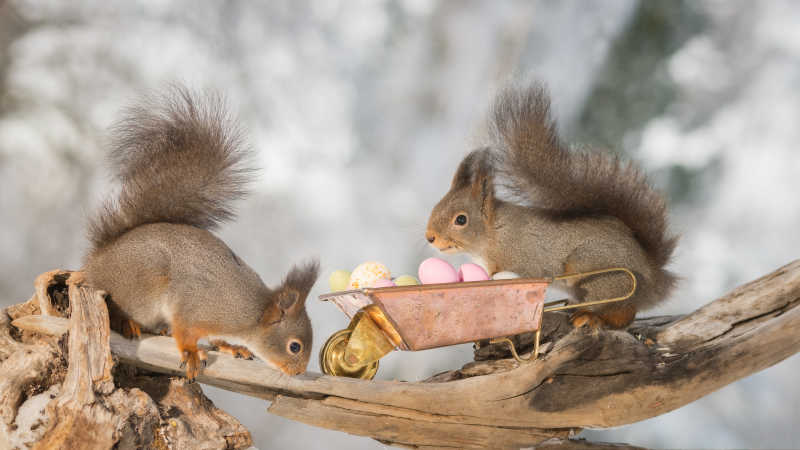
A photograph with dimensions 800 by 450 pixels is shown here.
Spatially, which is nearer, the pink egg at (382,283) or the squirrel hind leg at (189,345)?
the squirrel hind leg at (189,345)

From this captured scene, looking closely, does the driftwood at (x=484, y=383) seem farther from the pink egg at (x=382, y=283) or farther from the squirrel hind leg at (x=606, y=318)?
the pink egg at (x=382, y=283)

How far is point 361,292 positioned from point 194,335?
21.9 inches

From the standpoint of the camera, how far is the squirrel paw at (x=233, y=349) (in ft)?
6.98

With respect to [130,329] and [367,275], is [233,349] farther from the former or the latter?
[367,275]

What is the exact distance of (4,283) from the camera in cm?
271

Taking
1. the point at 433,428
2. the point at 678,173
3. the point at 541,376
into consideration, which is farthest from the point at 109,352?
the point at 678,173

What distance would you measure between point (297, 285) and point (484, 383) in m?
0.65

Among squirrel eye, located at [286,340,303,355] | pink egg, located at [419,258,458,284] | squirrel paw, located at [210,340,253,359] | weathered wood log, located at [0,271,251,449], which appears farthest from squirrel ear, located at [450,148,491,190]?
weathered wood log, located at [0,271,251,449]

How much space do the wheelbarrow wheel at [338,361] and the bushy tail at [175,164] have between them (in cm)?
59

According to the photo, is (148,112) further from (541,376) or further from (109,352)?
(541,376)

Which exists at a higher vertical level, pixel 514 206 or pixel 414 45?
pixel 414 45

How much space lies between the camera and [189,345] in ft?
6.46

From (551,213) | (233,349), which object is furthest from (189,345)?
(551,213)

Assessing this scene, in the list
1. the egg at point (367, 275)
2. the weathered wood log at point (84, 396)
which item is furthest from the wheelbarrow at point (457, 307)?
the weathered wood log at point (84, 396)
